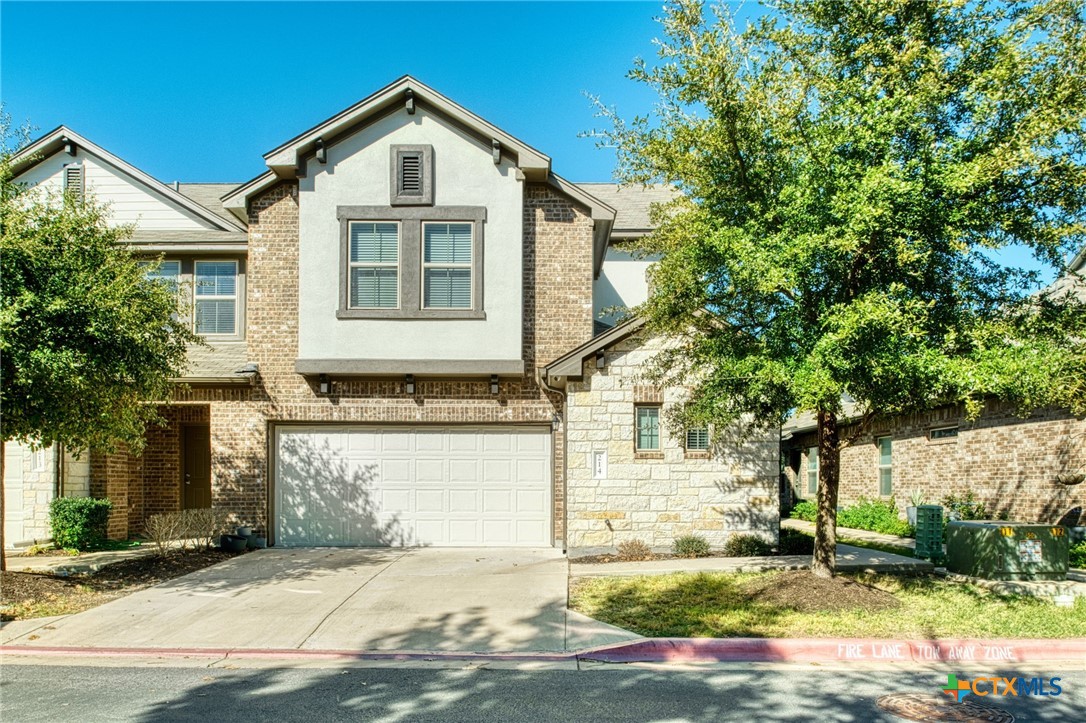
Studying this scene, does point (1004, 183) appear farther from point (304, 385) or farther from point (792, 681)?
point (304, 385)

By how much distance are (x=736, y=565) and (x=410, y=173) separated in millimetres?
8867

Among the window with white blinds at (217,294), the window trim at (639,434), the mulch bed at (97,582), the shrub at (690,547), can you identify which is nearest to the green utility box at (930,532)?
the shrub at (690,547)

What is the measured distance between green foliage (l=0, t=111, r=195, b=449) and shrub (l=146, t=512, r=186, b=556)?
264 cm

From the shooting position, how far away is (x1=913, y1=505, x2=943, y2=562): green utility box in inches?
524

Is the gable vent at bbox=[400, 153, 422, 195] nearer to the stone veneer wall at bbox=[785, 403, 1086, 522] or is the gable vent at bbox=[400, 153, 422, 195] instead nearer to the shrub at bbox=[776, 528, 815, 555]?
the stone veneer wall at bbox=[785, 403, 1086, 522]

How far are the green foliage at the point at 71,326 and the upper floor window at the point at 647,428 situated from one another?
7.36 meters

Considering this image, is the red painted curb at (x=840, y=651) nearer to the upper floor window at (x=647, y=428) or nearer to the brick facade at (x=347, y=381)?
the upper floor window at (x=647, y=428)

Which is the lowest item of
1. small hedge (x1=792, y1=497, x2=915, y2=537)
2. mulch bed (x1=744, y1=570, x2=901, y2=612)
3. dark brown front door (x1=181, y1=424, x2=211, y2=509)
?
small hedge (x1=792, y1=497, x2=915, y2=537)

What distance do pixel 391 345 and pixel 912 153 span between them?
9.15m

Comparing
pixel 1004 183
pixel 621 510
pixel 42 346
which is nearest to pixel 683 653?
pixel 621 510

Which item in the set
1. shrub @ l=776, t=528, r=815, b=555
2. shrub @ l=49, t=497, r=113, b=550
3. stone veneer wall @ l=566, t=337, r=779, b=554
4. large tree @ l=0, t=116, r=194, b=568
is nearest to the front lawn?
stone veneer wall @ l=566, t=337, r=779, b=554

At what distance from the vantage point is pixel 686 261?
35.2ft

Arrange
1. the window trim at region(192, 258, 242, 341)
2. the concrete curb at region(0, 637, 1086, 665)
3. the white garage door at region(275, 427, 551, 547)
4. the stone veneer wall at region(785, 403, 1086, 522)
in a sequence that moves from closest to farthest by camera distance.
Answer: the concrete curb at region(0, 637, 1086, 665) < the stone veneer wall at region(785, 403, 1086, 522) < the white garage door at region(275, 427, 551, 547) < the window trim at region(192, 258, 242, 341)

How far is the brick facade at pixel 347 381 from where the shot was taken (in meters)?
Answer: 15.8
